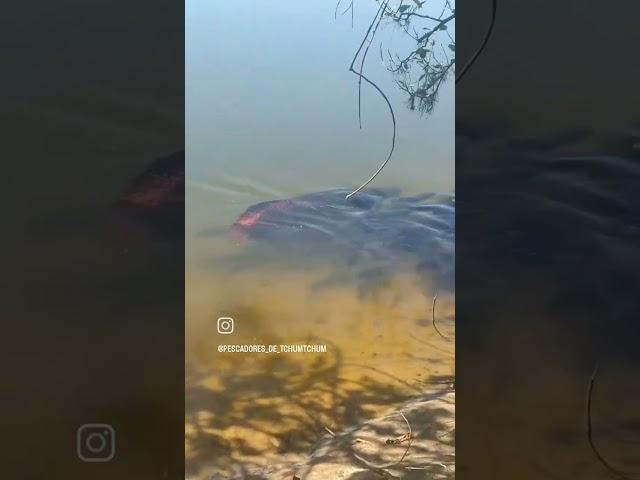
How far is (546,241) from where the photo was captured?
1960 millimetres

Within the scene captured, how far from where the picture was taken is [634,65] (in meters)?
1.96

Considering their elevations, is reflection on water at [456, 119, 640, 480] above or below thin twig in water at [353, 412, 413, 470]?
above

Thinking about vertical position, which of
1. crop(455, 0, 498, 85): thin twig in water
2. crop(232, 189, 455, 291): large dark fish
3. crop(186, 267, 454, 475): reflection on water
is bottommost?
crop(186, 267, 454, 475): reflection on water

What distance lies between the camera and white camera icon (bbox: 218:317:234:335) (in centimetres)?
194
